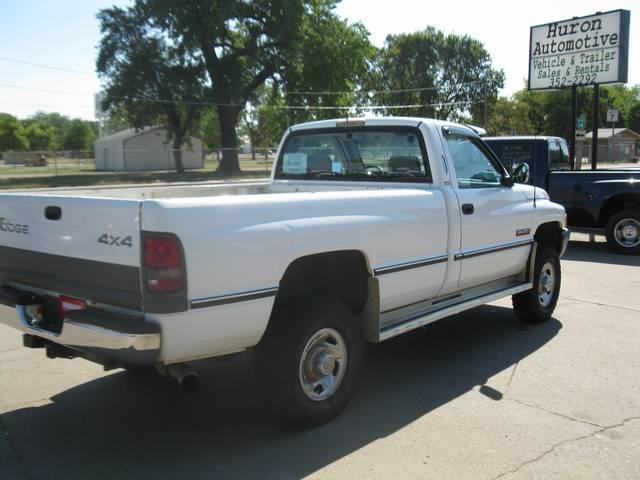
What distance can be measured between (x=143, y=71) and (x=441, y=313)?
3841cm

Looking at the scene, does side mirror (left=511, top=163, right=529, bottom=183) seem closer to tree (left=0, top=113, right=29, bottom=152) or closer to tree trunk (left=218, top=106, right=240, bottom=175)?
tree trunk (left=218, top=106, right=240, bottom=175)

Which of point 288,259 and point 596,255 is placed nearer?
point 288,259

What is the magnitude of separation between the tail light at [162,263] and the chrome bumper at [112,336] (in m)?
0.20

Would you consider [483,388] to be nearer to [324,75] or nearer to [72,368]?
[72,368]

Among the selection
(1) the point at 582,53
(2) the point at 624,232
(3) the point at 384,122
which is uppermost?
(1) the point at 582,53

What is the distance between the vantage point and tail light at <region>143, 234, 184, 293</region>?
119 inches

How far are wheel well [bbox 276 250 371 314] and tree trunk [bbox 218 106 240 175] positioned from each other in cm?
3345

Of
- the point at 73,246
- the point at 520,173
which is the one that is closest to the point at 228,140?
the point at 520,173

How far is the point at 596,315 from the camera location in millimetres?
6762

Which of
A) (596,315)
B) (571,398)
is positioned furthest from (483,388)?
(596,315)

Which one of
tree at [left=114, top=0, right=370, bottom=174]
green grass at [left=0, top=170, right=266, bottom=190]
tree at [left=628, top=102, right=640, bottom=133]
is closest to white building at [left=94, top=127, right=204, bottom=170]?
tree at [left=114, top=0, right=370, bottom=174]

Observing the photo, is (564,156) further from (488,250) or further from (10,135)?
(10,135)

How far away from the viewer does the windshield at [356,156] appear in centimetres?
506

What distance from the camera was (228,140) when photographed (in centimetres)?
4403
